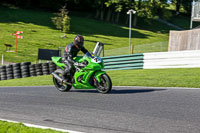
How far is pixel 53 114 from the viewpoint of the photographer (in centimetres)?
632

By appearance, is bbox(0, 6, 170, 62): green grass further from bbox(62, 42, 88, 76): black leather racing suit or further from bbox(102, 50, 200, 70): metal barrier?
bbox(62, 42, 88, 76): black leather racing suit

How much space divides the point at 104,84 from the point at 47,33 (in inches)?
1637

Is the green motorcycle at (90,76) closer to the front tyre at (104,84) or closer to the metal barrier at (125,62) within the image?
the front tyre at (104,84)

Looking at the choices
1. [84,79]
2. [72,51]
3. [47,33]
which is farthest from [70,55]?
[47,33]

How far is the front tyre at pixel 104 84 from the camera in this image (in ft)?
27.5

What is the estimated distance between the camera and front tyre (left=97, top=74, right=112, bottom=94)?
8.38m

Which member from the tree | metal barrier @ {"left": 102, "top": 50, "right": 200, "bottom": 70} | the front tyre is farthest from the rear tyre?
the tree

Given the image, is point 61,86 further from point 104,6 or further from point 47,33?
point 104,6

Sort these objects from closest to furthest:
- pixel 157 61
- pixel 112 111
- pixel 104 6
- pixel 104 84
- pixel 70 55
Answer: pixel 112 111
pixel 104 84
pixel 70 55
pixel 157 61
pixel 104 6

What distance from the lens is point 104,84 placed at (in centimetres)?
866

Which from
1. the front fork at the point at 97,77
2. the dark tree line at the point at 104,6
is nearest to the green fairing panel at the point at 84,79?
the front fork at the point at 97,77

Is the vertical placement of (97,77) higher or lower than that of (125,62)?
higher

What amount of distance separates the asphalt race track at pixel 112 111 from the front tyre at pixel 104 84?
0.71 ft

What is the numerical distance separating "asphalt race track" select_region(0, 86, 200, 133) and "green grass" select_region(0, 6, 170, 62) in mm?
24241
